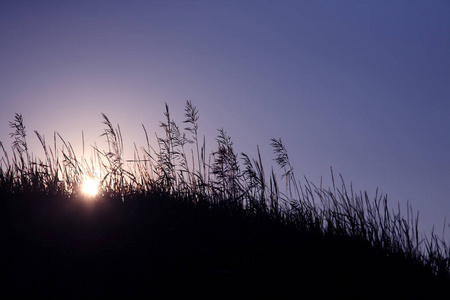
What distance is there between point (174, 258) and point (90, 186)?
2.07 metres

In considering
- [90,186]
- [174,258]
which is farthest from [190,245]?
[90,186]

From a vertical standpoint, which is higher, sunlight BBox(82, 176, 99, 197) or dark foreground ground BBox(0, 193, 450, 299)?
sunlight BBox(82, 176, 99, 197)

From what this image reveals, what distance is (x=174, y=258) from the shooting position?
2.88 meters

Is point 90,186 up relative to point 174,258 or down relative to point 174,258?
→ up

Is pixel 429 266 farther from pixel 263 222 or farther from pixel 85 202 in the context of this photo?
pixel 85 202

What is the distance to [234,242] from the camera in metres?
3.26

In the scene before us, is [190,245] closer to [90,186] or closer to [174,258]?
[174,258]

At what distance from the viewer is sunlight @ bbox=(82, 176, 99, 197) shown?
425cm

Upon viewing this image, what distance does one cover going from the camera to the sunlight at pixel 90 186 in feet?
13.9

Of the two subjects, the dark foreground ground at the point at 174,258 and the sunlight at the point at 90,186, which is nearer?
the dark foreground ground at the point at 174,258

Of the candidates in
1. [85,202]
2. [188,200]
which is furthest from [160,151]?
[85,202]

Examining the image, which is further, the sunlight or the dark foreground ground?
the sunlight

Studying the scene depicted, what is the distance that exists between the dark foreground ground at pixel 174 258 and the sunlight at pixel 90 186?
42cm

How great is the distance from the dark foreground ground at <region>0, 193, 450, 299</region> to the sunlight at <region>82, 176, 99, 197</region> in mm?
417
